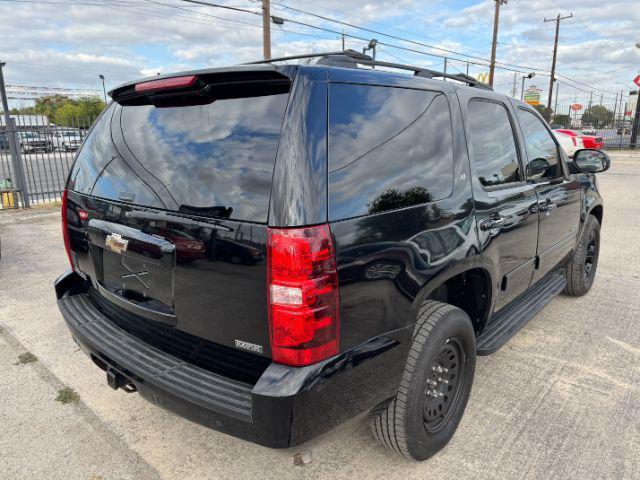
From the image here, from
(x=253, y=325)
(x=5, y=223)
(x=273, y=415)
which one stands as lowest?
(x=5, y=223)

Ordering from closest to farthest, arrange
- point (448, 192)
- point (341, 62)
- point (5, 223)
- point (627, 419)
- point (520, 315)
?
point (341, 62), point (448, 192), point (627, 419), point (520, 315), point (5, 223)

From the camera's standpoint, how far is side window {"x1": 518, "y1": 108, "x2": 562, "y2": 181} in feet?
10.8

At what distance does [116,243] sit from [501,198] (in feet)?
6.98

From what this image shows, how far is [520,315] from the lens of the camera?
3242 millimetres

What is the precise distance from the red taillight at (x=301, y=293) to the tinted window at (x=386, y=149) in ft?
0.50

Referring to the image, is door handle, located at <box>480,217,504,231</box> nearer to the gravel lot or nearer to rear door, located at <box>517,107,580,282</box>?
rear door, located at <box>517,107,580,282</box>

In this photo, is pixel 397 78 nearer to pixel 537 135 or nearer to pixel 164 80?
pixel 164 80

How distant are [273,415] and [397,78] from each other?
1557 mm

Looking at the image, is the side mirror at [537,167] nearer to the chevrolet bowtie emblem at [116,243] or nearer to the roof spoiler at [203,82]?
the roof spoiler at [203,82]

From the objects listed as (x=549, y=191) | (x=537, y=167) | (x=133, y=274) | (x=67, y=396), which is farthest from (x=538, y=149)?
(x=67, y=396)

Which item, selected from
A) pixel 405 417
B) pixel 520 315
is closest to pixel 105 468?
pixel 405 417

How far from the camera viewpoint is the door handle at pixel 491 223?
8.44 feet

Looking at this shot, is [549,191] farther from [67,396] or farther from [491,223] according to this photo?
[67,396]

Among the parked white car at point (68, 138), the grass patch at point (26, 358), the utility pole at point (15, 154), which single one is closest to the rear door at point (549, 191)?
the grass patch at point (26, 358)
